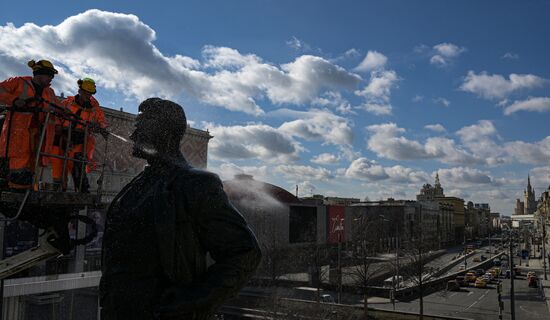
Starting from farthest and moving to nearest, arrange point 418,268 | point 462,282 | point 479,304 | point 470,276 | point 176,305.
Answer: point 470,276 → point 462,282 → point 479,304 → point 418,268 → point 176,305

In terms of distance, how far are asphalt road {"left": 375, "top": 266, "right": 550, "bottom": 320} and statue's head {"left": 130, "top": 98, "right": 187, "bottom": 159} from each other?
1352 inches

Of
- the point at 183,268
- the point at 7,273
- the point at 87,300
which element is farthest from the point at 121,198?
the point at 87,300

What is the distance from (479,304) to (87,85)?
3841cm

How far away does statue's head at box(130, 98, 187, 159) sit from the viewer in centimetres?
289

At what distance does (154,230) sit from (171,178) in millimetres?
332

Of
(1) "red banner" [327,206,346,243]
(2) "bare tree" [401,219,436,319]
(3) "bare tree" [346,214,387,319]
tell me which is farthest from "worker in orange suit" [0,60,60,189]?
(1) "red banner" [327,206,346,243]

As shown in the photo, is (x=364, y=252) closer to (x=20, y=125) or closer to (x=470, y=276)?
(x=470, y=276)

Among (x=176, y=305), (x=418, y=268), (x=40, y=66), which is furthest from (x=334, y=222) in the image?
(x=176, y=305)

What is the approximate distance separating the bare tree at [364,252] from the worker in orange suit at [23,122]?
2718 centimetres

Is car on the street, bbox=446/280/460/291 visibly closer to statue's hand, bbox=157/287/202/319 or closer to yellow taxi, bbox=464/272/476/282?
yellow taxi, bbox=464/272/476/282

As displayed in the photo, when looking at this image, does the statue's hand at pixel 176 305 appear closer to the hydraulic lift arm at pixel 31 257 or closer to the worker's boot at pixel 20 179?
the worker's boot at pixel 20 179

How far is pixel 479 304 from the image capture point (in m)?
37.5

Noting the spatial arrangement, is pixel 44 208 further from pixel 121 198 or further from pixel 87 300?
pixel 87 300

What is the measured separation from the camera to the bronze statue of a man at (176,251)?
246 centimetres
